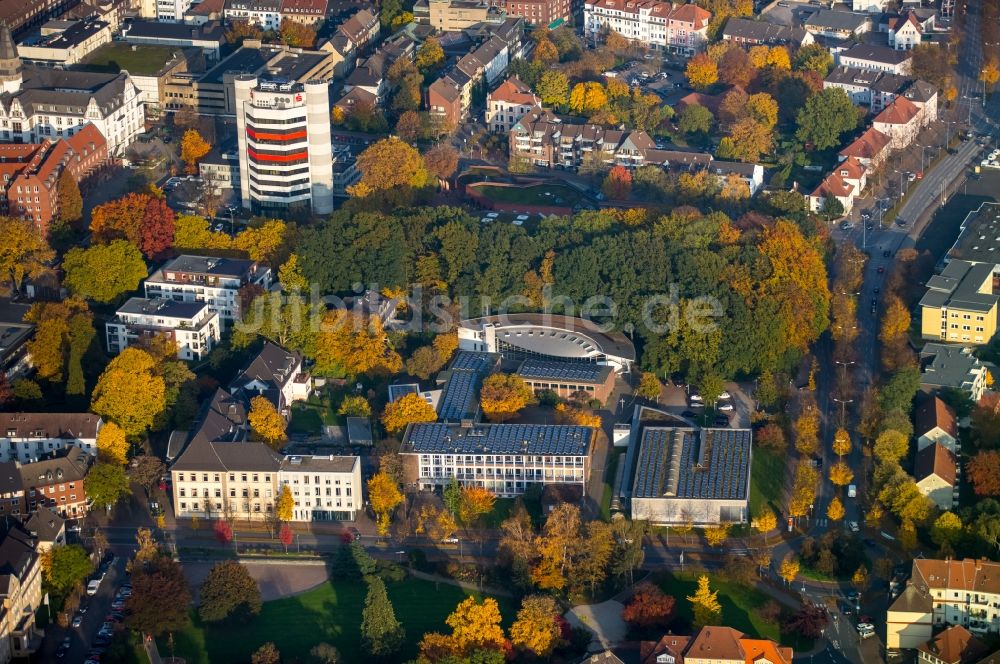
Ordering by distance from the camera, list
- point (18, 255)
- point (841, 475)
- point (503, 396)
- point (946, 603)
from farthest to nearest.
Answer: point (18, 255)
point (503, 396)
point (841, 475)
point (946, 603)

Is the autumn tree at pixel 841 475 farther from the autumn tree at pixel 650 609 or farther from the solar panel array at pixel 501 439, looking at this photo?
the autumn tree at pixel 650 609

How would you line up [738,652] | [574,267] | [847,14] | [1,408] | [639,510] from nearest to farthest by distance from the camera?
[738,652] < [639,510] < [1,408] < [574,267] < [847,14]

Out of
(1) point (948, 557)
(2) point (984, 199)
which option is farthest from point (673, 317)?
(2) point (984, 199)

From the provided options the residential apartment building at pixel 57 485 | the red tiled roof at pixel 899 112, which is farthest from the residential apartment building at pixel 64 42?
the red tiled roof at pixel 899 112

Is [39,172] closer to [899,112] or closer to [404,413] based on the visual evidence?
[404,413]

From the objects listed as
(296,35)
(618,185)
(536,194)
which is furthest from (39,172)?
(618,185)

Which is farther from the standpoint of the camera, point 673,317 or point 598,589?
point 673,317

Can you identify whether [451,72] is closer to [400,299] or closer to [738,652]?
[400,299]
